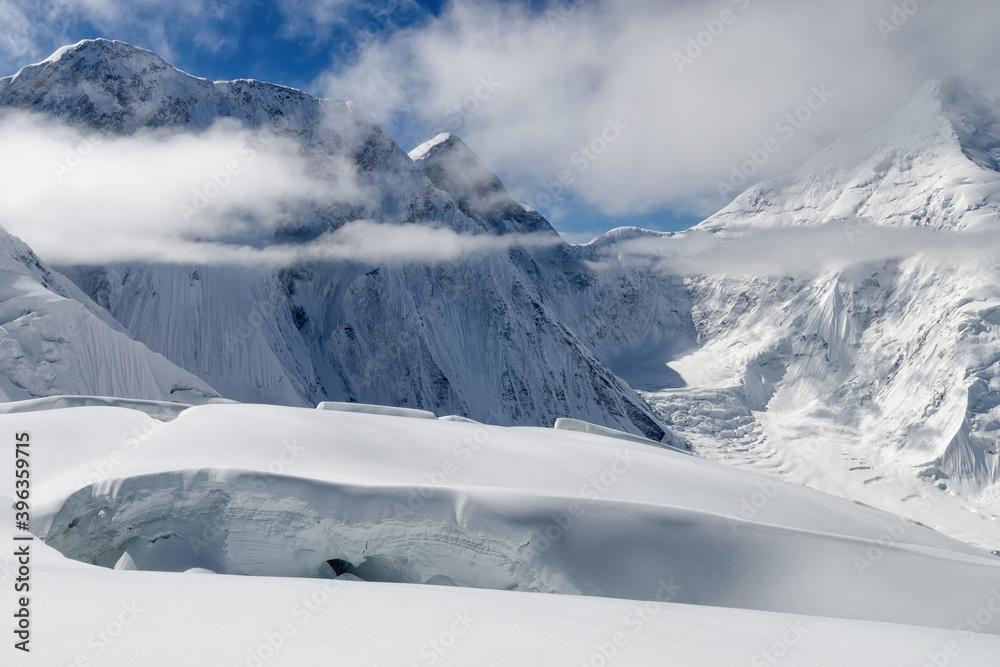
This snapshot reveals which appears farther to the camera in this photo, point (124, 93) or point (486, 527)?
point (124, 93)

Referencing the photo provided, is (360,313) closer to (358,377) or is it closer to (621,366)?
(358,377)

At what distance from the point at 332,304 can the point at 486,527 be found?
73161 mm

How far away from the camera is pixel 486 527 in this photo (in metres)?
7.05

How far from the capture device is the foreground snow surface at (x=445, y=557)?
14.3 ft

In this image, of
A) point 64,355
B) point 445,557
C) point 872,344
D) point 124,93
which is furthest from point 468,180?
point 445,557

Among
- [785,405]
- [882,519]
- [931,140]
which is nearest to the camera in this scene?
[882,519]

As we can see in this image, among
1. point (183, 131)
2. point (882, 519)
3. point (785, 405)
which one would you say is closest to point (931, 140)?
point (785, 405)

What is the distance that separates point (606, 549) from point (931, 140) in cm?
20572

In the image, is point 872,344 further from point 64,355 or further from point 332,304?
point 64,355

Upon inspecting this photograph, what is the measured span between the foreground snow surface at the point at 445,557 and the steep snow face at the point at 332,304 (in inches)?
2105

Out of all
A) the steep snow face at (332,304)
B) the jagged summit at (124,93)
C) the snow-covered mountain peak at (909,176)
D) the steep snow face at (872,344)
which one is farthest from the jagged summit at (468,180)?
the snow-covered mountain peak at (909,176)

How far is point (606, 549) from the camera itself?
6797mm

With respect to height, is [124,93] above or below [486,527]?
above

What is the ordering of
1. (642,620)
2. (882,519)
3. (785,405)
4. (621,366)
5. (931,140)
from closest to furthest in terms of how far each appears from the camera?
(642,620) → (882,519) → (785,405) → (621,366) → (931,140)
